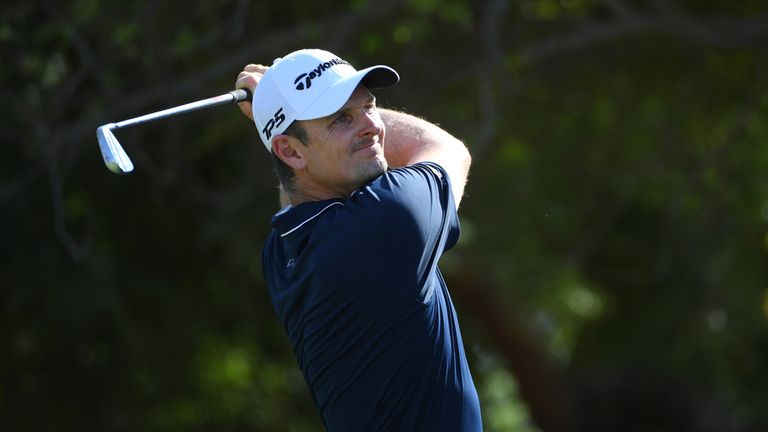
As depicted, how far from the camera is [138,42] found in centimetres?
805

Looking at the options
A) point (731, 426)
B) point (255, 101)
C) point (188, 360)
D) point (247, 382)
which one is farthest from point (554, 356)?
point (255, 101)

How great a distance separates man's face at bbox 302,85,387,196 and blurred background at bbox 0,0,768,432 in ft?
13.5

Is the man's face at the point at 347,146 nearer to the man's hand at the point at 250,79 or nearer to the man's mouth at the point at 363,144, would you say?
the man's mouth at the point at 363,144

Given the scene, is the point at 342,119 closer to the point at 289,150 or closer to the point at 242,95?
the point at 289,150

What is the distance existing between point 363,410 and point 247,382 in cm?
907

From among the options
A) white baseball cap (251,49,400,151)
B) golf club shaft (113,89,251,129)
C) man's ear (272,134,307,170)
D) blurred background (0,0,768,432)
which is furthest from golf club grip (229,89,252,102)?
blurred background (0,0,768,432)

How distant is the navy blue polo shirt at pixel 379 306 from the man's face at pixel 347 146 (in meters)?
0.06

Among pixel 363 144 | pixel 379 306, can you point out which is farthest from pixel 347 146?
pixel 379 306

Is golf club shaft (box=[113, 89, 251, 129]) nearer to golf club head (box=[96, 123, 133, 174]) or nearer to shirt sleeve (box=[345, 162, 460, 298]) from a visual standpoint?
golf club head (box=[96, 123, 133, 174])

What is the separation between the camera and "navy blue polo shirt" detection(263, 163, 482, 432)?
128 inches

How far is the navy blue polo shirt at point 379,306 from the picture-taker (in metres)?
3.24

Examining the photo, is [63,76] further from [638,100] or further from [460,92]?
[638,100]

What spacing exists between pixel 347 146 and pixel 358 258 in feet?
1.01

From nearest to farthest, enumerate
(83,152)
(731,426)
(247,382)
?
1. (83,152)
2. (247,382)
3. (731,426)
